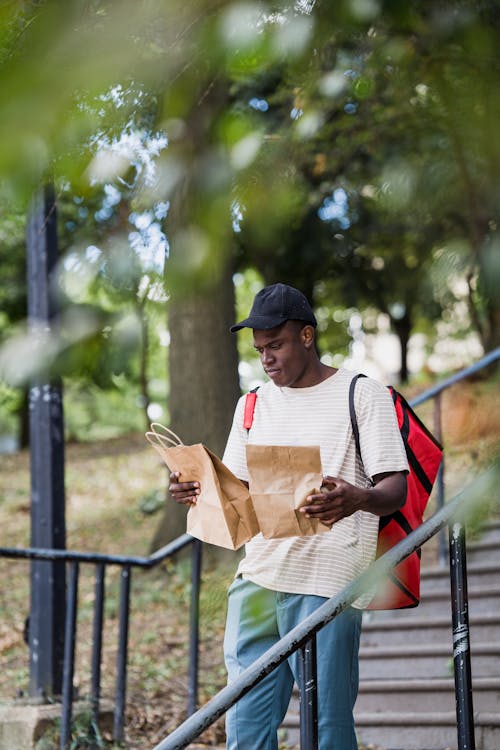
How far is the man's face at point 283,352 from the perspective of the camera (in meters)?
2.69

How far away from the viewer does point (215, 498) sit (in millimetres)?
2502

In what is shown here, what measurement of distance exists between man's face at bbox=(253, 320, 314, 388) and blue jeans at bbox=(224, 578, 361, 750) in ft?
1.91

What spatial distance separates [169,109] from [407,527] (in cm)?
163

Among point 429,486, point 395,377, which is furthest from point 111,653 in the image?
point 395,377

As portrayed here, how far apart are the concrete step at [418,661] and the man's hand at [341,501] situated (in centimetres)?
250

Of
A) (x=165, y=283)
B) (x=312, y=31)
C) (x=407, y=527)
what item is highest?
(x=312, y=31)

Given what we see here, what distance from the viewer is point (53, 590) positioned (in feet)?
16.2

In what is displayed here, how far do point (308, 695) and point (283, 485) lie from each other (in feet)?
1.67

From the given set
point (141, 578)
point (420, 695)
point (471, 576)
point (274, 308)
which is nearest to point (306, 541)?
point (274, 308)

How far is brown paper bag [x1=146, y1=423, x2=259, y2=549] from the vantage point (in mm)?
2490

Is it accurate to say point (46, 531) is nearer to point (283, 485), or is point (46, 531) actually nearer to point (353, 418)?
point (353, 418)

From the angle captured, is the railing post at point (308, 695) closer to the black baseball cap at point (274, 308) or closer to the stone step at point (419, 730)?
the black baseball cap at point (274, 308)

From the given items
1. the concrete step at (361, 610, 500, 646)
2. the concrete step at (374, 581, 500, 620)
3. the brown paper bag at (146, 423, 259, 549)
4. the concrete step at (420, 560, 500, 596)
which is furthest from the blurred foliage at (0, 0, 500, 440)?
the concrete step at (420, 560, 500, 596)

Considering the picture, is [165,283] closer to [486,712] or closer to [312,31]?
[312,31]
